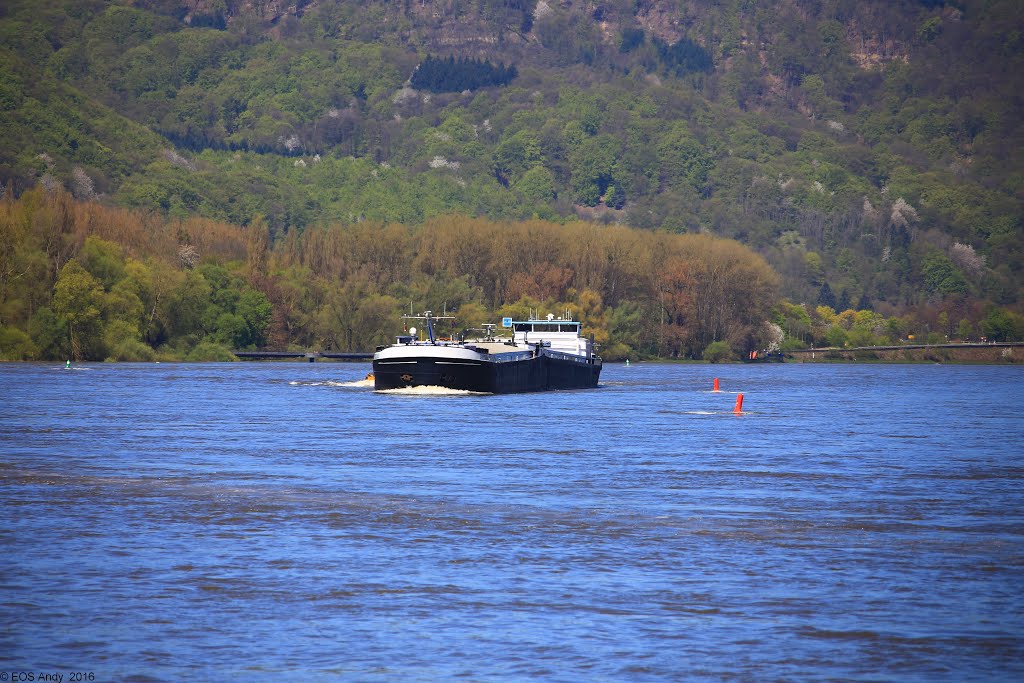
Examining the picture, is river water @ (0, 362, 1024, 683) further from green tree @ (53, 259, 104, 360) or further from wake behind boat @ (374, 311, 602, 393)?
green tree @ (53, 259, 104, 360)

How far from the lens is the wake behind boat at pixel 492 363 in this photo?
12512 centimetres

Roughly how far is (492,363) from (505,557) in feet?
305

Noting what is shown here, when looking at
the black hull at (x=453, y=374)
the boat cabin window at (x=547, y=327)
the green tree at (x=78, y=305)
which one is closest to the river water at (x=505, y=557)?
the black hull at (x=453, y=374)

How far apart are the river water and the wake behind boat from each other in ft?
152

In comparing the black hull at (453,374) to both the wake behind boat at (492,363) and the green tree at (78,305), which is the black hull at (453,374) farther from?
the green tree at (78,305)

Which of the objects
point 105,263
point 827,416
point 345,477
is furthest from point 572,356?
point 345,477

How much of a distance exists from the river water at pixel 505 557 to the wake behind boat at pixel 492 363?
4632cm

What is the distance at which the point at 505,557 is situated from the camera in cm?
3550

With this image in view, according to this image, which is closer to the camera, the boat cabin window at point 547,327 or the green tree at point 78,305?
the boat cabin window at point 547,327

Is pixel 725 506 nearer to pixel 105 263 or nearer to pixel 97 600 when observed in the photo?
pixel 97 600

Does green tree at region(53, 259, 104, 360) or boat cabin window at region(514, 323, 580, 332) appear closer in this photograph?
boat cabin window at region(514, 323, 580, 332)

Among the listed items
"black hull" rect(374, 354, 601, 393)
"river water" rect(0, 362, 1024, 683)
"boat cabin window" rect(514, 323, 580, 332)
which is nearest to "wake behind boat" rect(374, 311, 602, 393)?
"black hull" rect(374, 354, 601, 393)

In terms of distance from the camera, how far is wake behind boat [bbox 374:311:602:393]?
A: 12512cm

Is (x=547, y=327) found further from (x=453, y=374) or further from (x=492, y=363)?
(x=453, y=374)
